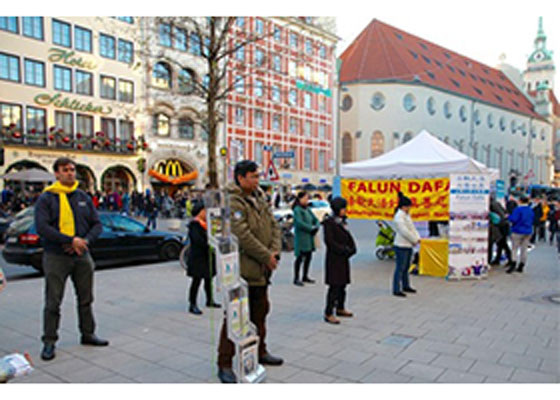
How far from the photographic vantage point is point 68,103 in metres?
31.7

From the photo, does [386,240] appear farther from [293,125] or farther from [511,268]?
[293,125]

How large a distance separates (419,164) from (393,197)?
1.17 m

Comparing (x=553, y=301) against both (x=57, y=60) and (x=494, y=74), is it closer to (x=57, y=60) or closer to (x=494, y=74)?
(x=57, y=60)

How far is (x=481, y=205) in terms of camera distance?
383 inches

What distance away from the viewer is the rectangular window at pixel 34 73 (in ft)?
98.0

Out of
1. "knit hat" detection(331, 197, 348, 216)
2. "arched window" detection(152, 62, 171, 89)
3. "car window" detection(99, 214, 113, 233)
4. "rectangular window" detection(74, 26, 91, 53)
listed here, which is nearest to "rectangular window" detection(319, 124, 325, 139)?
"arched window" detection(152, 62, 171, 89)

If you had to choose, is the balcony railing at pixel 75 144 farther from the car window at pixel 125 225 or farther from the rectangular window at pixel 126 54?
the car window at pixel 125 225

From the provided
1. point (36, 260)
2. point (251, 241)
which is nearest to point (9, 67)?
point (36, 260)

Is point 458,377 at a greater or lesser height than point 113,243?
lesser

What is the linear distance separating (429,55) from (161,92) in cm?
4717

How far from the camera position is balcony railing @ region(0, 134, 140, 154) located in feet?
95.7

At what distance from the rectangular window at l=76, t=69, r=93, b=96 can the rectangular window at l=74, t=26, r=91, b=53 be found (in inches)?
62.4

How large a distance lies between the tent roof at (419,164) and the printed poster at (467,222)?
0.75 meters

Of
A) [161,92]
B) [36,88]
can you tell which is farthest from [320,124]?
[36,88]
